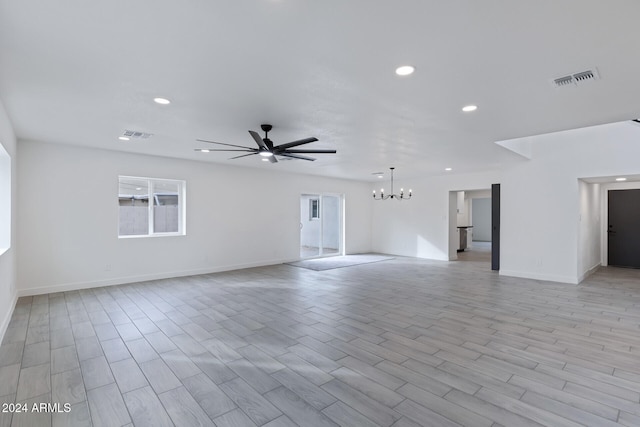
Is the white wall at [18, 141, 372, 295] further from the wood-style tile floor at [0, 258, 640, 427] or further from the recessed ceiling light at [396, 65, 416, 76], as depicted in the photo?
the recessed ceiling light at [396, 65, 416, 76]

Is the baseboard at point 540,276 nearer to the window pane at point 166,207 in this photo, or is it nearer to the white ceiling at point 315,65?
the white ceiling at point 315,65

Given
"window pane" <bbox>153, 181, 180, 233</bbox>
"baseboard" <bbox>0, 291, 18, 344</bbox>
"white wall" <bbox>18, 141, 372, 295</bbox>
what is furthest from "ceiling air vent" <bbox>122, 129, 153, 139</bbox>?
"baseboard" <bbox>0, 291, 18, 344</bbox>

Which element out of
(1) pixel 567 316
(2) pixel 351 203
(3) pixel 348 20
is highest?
(3) pixel 348 20

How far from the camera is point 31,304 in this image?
462 centimetres

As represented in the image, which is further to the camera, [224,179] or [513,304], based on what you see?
[224,179]

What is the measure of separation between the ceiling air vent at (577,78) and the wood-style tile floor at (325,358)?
252cm

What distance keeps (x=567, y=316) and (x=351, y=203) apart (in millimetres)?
6985

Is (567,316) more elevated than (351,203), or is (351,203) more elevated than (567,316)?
(351,203)

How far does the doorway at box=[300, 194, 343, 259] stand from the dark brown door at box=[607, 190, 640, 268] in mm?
7328

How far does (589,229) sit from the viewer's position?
7105mm

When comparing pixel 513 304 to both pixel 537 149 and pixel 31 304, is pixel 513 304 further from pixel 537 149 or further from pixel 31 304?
pixel 31 304

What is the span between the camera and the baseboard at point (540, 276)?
6121 mm

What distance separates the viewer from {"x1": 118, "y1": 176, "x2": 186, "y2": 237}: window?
20.2 ft

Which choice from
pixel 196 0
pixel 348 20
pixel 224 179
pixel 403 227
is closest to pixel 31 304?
pixel 224 179
